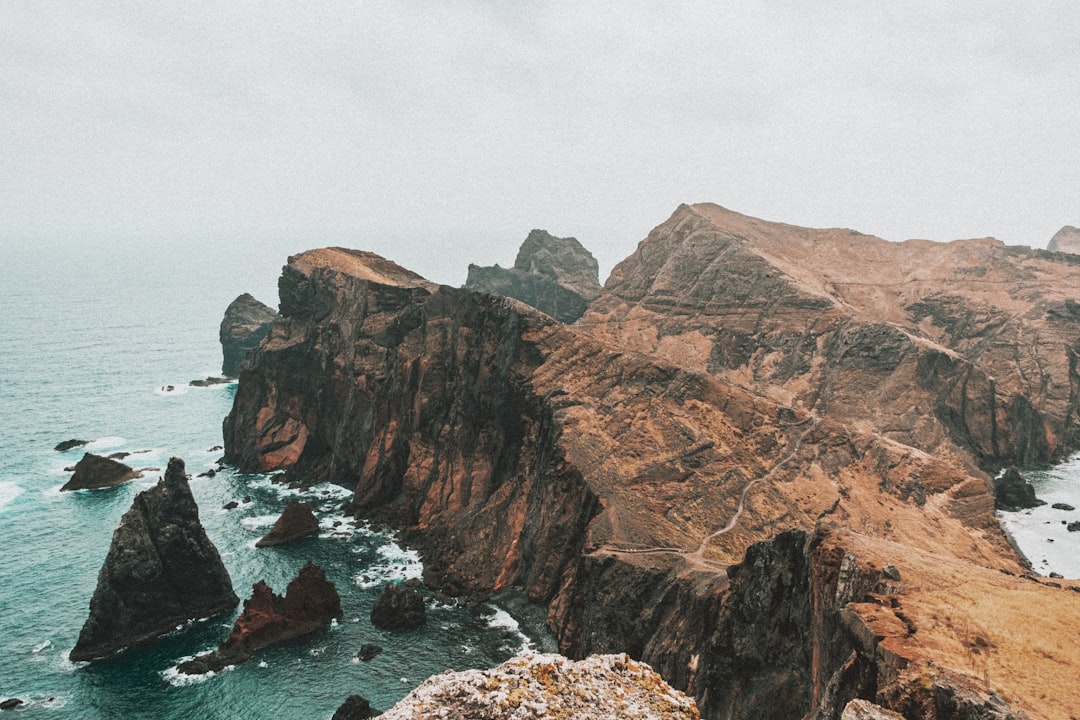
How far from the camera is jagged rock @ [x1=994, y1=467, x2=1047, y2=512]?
9919 cm

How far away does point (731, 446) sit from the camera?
78.5m

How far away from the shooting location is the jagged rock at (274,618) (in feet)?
211

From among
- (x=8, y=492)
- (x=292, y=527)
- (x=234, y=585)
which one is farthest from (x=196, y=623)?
(x=8, y=492)

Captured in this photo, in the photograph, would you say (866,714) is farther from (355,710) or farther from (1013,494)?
(1013,494)

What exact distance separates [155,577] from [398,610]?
2524 cm

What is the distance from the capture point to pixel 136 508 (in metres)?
73.7

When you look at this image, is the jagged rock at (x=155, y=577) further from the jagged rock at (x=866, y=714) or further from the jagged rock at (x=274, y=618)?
the jagged rock at (x=866, y=714)

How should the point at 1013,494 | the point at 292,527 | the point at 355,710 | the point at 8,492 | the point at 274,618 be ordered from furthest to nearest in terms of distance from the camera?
the point at 8,492
the point at 1013,494
the point at 292,527
the point at 274,618
the point at 355,710

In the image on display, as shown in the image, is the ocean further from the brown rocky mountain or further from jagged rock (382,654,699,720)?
jagged rock (382,654,699,720)

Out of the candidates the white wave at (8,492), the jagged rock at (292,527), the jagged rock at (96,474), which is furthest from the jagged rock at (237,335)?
the jagged rock at (292,527)

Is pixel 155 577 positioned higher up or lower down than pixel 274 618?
higher up

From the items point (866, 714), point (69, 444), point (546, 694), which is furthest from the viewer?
point (69, 444)

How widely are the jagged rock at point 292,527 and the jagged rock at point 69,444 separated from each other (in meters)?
63.5

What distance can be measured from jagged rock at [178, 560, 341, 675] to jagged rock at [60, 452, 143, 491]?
56.6 metres
